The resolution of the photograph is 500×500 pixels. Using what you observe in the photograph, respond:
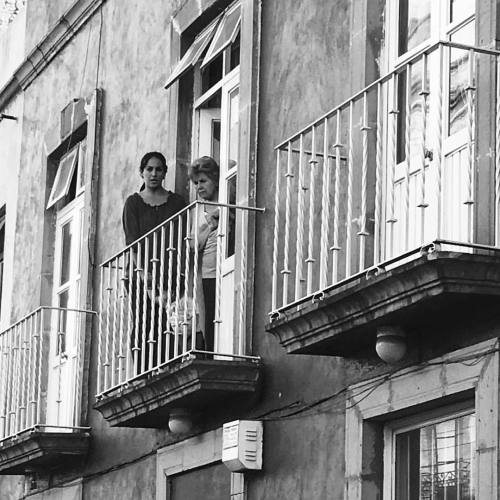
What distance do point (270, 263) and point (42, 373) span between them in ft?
15.1

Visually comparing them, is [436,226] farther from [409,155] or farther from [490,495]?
[490,495]

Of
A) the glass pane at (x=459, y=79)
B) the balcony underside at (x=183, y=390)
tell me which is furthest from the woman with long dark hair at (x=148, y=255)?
the glass pane at (x=459, y=79)

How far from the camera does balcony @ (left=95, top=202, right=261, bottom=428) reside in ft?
37.4

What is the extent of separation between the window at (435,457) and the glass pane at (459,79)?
1628 millimetres

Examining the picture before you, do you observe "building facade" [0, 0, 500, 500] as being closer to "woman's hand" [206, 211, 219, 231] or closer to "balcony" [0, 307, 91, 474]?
"balcony" [0, 307, 91, 474]

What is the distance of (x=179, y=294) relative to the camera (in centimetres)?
1189

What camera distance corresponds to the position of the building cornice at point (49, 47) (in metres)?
16.1

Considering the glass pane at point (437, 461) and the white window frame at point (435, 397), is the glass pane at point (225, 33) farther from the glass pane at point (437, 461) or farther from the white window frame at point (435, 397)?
the glass pane at point (437, 461)

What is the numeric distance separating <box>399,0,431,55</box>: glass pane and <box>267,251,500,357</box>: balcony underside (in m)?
1.56

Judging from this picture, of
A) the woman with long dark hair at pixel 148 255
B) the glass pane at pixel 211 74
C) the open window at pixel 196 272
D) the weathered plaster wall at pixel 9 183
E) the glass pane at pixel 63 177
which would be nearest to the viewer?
the open window at pixel 196 272

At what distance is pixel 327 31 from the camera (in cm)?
1131

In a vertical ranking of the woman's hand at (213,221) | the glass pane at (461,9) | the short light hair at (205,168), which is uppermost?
the glass pane at (461,9)

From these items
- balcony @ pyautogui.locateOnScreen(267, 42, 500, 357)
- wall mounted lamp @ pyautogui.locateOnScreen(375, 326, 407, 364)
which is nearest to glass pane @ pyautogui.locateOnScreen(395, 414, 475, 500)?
wall mounted lamp @ pyautogui.locateOnScreen(375, 326, 407, 364)

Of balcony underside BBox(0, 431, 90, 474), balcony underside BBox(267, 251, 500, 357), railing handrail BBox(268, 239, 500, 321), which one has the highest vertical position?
railing handrail BBox(268, 239, 500, 321)
